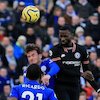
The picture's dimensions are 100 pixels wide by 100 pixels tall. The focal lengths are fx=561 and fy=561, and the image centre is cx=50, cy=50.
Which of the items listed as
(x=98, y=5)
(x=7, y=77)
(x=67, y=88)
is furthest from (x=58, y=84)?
(x=98, y=5)

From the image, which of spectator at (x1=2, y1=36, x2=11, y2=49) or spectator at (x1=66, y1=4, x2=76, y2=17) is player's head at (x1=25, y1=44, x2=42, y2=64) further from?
spectator at (x1=66, y1=4, x2=76, y2=17)

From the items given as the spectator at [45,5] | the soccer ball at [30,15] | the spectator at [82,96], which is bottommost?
the spectator at [82,96]

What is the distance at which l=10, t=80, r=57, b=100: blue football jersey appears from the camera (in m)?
8.49

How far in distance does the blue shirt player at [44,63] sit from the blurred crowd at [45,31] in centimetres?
440

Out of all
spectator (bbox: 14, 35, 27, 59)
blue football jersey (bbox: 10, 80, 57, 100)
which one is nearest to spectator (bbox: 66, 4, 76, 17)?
spectator (bbox: 14, 35, 27, 59)

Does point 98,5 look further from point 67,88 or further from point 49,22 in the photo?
point 67,88

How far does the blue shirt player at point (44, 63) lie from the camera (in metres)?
9.69

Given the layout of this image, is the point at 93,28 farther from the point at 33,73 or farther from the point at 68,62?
the point at 33,73

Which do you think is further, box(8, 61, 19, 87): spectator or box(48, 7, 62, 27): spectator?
box(48, 7, 62, 27): spectator

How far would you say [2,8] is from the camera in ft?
62.4

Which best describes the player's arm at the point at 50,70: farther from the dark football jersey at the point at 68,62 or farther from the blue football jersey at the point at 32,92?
the blue football jersey at the point at 32,92

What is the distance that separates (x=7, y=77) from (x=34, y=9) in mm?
4777

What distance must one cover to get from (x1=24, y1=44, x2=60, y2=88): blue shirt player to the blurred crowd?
14.4 ft

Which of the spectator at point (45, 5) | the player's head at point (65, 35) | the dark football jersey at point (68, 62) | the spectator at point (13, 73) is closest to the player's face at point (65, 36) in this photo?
the player's head at point (65, 35)
